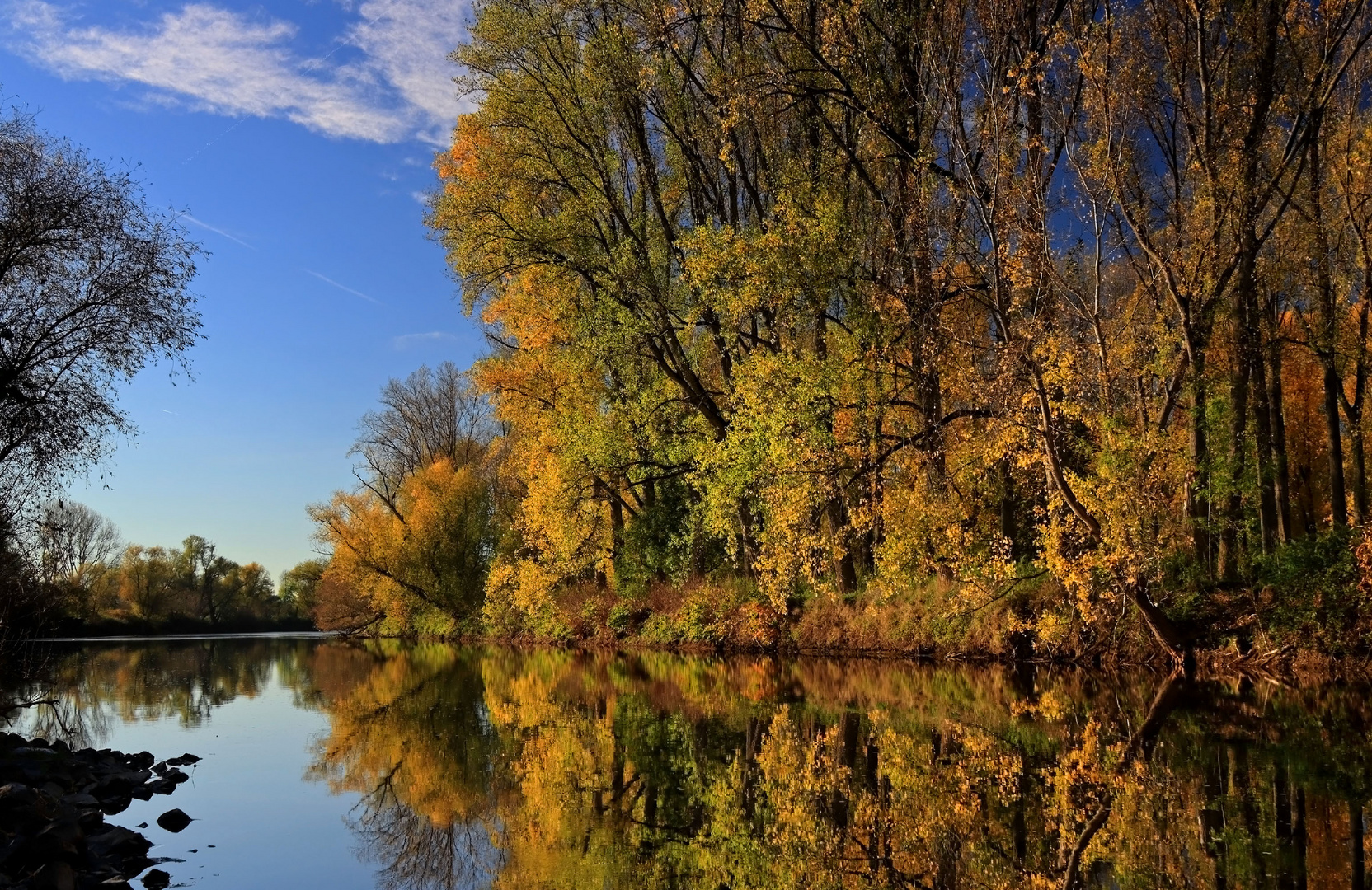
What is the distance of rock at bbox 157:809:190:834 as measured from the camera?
26.9 feet

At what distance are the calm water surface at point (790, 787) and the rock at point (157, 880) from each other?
141 millimetres

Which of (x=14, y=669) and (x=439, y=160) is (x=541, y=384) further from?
(x=14, y=669)

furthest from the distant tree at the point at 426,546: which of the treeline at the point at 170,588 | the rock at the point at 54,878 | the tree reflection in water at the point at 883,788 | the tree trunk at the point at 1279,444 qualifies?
the rock at the point at 54,878

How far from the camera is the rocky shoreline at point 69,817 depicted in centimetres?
623

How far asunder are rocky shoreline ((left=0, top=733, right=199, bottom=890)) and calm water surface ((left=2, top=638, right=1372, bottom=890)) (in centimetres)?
33

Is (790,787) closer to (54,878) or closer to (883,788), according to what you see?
(883,788)

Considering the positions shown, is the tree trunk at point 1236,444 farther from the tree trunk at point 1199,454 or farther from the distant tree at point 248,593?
the distant tree at point 248,593

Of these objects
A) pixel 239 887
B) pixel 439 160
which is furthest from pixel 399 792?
pixel 439 160

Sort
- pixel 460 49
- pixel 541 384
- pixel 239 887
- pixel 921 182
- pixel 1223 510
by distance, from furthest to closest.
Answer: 1. pixel 541 384
2. pixel 460 49
3. pixel 921 182
4. pixel 1223 510
5. pixel 239 887

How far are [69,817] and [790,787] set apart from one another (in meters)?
5.87

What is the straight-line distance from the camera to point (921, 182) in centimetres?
1852

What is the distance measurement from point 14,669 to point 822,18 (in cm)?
2153

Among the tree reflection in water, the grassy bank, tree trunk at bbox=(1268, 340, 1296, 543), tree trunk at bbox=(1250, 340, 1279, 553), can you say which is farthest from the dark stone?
tree trunk at bbox=(1268, 340, 1296, 543)

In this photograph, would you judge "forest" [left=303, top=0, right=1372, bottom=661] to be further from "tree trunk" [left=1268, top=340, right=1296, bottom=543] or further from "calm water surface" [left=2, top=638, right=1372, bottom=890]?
"calm water surface" [left=2, top=638, right=1372, bottom=890]
